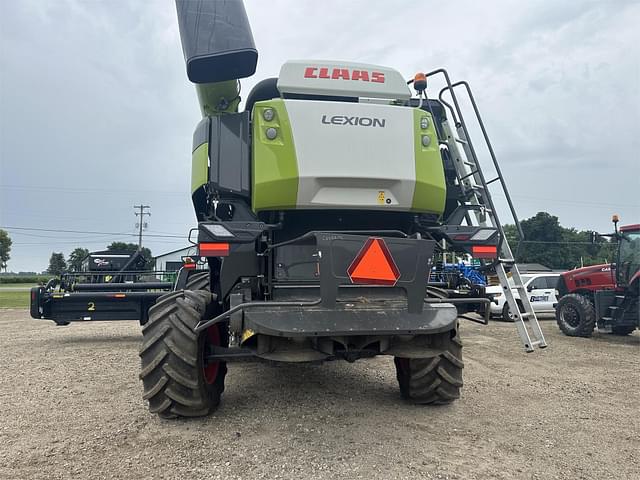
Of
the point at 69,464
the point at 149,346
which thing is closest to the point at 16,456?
the point at 69,464

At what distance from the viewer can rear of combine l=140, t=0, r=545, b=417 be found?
11.2 feet

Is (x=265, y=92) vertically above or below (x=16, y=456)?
above

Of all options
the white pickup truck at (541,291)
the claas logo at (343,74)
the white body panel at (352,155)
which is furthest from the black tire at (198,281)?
the white pickup truck at (541,291)

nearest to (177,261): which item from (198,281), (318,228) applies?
(198,281)

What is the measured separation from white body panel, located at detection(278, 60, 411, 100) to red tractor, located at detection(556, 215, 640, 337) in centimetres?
783

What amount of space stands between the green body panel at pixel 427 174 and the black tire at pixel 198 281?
2521mm

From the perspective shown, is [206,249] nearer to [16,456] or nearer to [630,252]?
[16,456]

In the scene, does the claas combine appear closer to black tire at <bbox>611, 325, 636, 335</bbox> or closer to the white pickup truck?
black tire at <bbox>611, 325, 636, 335</bbox>

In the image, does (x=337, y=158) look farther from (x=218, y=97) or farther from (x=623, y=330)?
(x=623, y=330)

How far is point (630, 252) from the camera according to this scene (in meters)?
9.88

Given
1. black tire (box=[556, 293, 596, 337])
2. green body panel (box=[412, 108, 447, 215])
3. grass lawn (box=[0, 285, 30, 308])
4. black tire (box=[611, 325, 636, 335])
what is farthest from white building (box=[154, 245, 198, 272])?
black tire (box=[611, 325, 636, 335])

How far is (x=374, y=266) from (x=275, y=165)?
3.82ft

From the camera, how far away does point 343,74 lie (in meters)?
4.34

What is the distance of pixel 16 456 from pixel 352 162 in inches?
126
